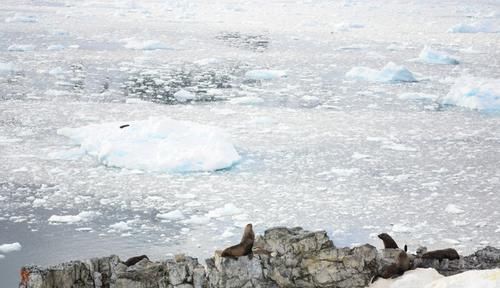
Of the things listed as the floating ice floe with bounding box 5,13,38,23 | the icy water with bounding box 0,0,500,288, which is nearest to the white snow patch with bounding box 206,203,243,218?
the icy water with bounding box 0,0,500,288

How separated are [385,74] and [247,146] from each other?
7.50 m

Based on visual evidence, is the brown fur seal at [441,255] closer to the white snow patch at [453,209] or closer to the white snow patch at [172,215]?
the white snow patch at [453,209]

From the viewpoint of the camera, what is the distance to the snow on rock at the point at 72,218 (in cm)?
944

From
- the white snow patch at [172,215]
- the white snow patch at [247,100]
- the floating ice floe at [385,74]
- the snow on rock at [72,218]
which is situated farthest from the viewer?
the floating ice floe at [385,74]

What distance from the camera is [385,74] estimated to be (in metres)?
19.2

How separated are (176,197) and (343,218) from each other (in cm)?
233

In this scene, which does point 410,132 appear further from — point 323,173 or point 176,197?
point 176,197

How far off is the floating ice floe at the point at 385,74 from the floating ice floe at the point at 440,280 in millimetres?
13262

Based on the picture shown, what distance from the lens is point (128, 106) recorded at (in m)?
16.2

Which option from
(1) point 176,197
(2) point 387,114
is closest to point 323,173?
(1) point 176,197

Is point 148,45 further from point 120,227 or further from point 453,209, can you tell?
point 453,209

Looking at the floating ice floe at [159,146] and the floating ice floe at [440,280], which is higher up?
the floating ice floe at [440,280]

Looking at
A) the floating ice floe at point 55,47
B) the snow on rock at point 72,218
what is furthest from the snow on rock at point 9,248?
A: the floating ice floe at point 55,47

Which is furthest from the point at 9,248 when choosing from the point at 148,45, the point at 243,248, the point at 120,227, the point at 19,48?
the point at 148,45
